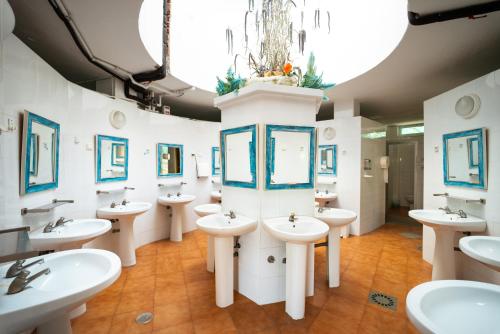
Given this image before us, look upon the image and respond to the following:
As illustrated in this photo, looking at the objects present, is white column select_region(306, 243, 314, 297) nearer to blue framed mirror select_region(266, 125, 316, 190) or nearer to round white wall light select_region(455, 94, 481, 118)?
blue framed mirror select_region(266, 125, 316, 190)

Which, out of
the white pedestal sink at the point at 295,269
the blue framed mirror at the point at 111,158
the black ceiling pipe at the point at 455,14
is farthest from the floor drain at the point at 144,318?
the black ceiling pipe at the point at 455,14

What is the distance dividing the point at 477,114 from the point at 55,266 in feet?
13.4

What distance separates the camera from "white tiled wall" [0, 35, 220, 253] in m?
1.51

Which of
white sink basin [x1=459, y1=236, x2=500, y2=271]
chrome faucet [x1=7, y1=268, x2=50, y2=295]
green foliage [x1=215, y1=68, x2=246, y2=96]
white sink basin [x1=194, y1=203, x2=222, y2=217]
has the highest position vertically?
green foliage [x1=215, y1=68, x2=246, y2=96]

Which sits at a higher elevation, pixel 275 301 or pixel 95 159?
pixel 95 159

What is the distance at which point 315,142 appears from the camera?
7.60 ft

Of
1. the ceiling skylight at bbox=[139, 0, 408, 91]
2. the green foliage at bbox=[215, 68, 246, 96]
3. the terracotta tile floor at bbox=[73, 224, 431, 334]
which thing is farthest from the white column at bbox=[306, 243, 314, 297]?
the ceiling skylight at bbox=[139, 0, 408, 91]

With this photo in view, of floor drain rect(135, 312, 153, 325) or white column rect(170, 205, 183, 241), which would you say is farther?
white column rect(170, 205, 183, 241)

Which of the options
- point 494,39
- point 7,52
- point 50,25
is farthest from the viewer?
point 494,39

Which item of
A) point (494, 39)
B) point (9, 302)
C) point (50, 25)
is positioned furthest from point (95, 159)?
point (494, 39)

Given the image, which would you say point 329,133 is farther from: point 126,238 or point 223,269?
point 126,238

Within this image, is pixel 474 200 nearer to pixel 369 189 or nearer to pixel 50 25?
pixel 369 189

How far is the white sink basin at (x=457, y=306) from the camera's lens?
0.83 metres

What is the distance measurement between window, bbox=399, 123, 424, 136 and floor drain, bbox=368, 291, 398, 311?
19.0 ft
